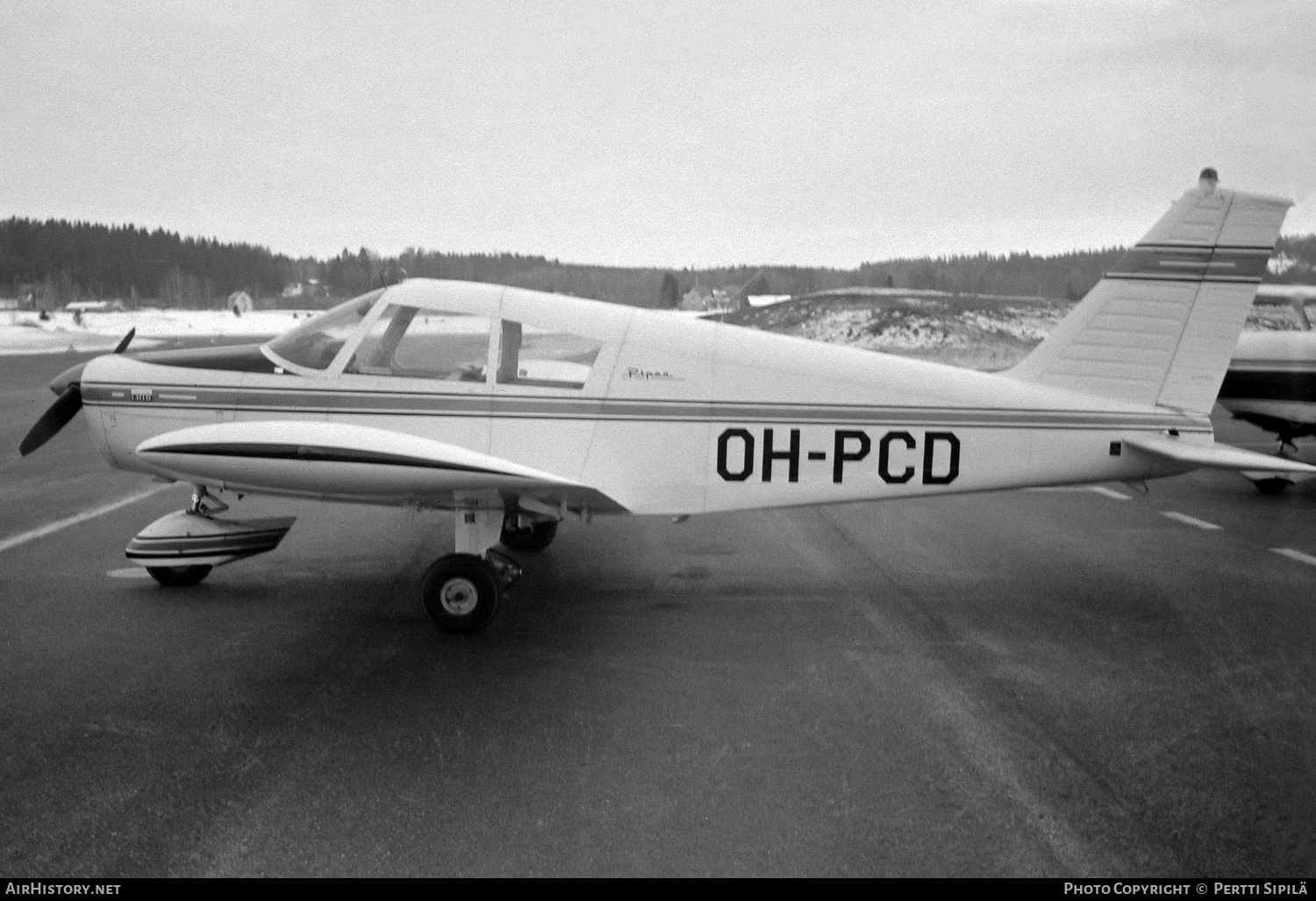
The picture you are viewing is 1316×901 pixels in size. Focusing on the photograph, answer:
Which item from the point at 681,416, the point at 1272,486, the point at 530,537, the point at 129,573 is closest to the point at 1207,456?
the point at 681,416

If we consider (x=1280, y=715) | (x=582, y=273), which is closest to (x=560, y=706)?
(x=1280, y=715)

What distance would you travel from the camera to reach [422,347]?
6109 millimetres

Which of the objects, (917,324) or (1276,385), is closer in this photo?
(1276,385)

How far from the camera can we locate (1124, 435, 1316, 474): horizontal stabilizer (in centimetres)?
564

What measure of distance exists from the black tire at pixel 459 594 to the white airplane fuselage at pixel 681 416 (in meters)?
0.41

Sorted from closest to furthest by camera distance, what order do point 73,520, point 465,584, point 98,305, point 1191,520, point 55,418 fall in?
1. point 465,584
2. point 55,418
3. point 73,520
4. point 1191,520
5. point 98,305

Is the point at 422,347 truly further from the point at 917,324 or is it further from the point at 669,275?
the point at 917,324

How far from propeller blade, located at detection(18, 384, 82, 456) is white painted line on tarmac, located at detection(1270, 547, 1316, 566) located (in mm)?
8505

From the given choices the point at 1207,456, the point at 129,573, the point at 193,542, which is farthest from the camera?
the point at 129,573

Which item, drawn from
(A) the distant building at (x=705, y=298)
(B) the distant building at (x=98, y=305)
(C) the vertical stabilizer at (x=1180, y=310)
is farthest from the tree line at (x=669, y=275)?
(B) the distant building at (x=98, y=305)

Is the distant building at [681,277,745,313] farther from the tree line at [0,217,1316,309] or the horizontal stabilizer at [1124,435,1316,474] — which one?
the horizontal stabilizer at [1124,435,1316,474]

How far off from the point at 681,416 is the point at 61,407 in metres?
3.99

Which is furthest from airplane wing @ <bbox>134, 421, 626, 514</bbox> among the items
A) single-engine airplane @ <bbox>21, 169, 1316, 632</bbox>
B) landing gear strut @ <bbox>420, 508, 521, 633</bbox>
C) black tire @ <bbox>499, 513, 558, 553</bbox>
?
black tire @ <bbox>499, 513, 558, 553</bbox>

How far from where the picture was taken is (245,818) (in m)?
3.45
